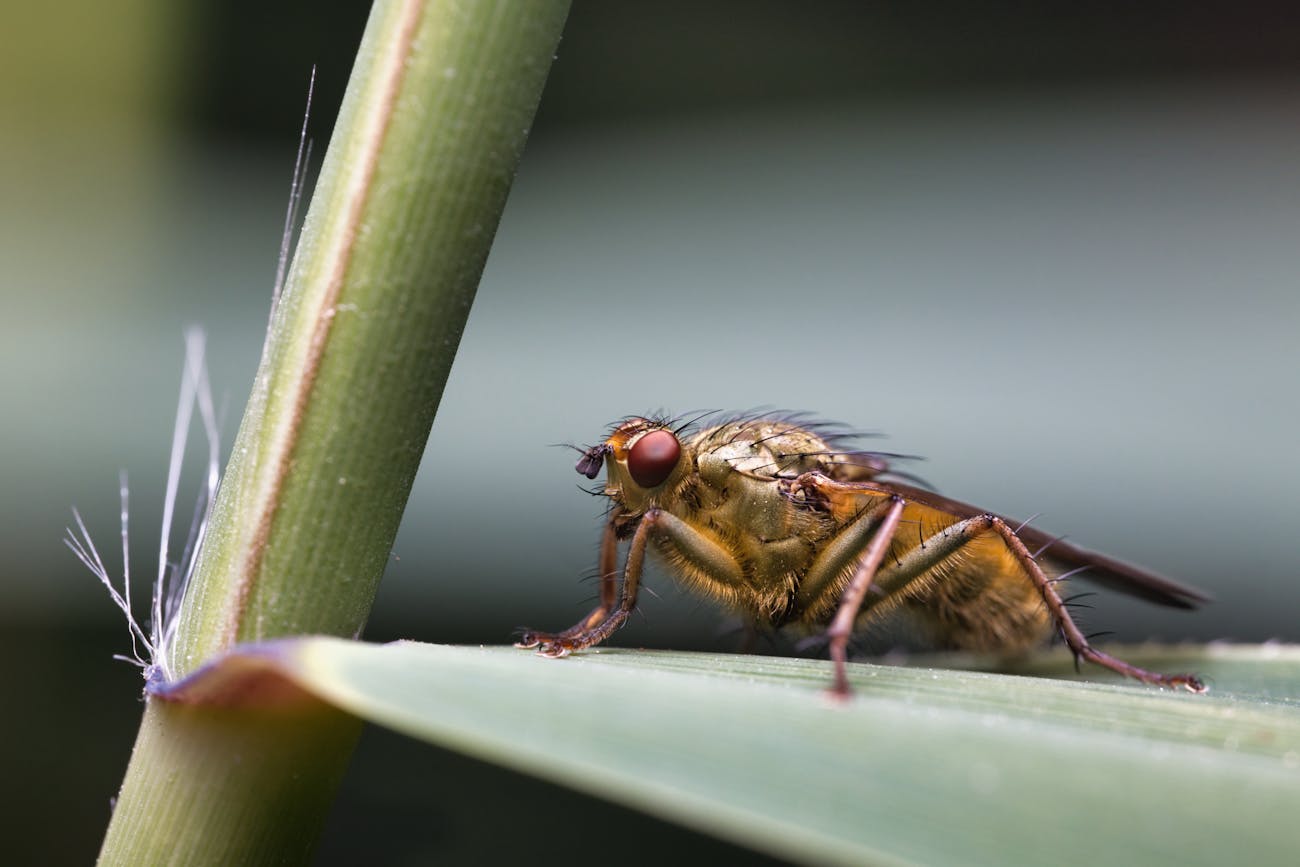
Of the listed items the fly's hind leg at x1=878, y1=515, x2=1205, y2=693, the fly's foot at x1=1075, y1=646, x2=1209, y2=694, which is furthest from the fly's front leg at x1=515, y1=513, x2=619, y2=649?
the fly's foot at x1=1075, y1=646, x2=1209, y2=694

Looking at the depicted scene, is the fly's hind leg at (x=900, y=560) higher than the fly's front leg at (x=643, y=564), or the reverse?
the fly's hind leg at (x=900, y=560)

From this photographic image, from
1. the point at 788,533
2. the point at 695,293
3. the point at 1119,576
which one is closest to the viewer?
the point at 788,533

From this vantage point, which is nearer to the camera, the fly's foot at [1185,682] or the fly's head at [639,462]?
the fly's foot at [1185,682]

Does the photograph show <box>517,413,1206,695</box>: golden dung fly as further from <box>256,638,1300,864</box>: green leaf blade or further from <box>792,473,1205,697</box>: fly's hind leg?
<box>256,638,1300,864</box>: green leaf blade

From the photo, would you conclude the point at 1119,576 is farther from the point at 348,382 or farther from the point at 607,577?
the point at 348,382

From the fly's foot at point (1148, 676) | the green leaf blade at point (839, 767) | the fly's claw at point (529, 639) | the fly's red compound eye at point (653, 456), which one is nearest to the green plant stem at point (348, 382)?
the green leaf blade at point (839, 767)

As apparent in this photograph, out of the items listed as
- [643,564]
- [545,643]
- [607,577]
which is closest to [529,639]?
[545,643]

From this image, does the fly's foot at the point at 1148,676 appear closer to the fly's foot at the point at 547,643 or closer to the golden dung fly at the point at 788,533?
the golden dung fly at the point at 788,533

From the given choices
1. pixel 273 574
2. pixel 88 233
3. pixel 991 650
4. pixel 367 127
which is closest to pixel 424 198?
pixel 367 127
